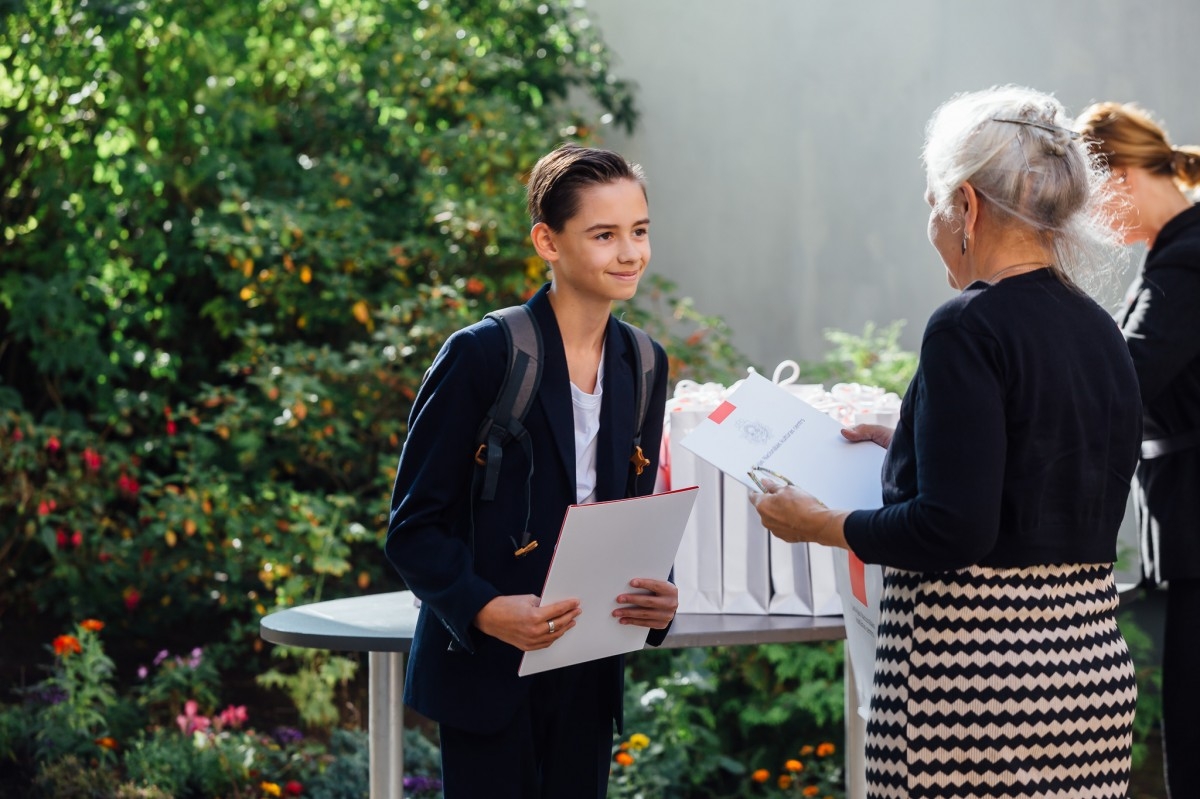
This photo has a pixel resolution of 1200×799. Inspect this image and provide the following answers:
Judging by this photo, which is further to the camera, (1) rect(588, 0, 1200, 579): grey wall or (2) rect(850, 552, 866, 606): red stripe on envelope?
(1) rect(588, 0, 1200, 579): grey wall

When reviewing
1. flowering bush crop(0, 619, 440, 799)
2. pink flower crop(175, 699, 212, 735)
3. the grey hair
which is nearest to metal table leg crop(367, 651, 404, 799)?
flowering bush crop(0, 619, 440, 799)

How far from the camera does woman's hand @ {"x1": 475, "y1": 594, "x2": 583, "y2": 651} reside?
205 cm

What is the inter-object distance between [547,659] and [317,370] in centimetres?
323

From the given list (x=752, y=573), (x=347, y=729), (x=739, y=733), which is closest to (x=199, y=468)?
(x=347, y=729)

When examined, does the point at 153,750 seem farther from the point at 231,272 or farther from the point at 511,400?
the point at 511,400

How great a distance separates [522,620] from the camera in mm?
2047

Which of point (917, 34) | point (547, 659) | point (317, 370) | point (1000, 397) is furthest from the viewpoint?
point (917, 34)

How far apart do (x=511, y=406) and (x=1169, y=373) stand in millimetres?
1459

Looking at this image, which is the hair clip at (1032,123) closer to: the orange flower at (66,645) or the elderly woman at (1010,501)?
the elderly woman at (1010,501)

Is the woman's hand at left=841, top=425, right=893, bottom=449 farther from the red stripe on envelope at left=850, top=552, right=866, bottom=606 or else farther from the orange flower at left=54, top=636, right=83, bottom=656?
the orange flower at left=54, top=636, right=83, bottom=656

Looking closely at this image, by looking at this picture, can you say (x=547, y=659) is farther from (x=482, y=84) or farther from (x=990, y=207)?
(x=482, y=84)

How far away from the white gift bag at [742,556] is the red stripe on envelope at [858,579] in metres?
0.59

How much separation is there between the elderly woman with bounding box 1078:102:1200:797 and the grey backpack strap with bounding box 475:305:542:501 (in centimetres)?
135

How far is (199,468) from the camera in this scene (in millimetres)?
5168
